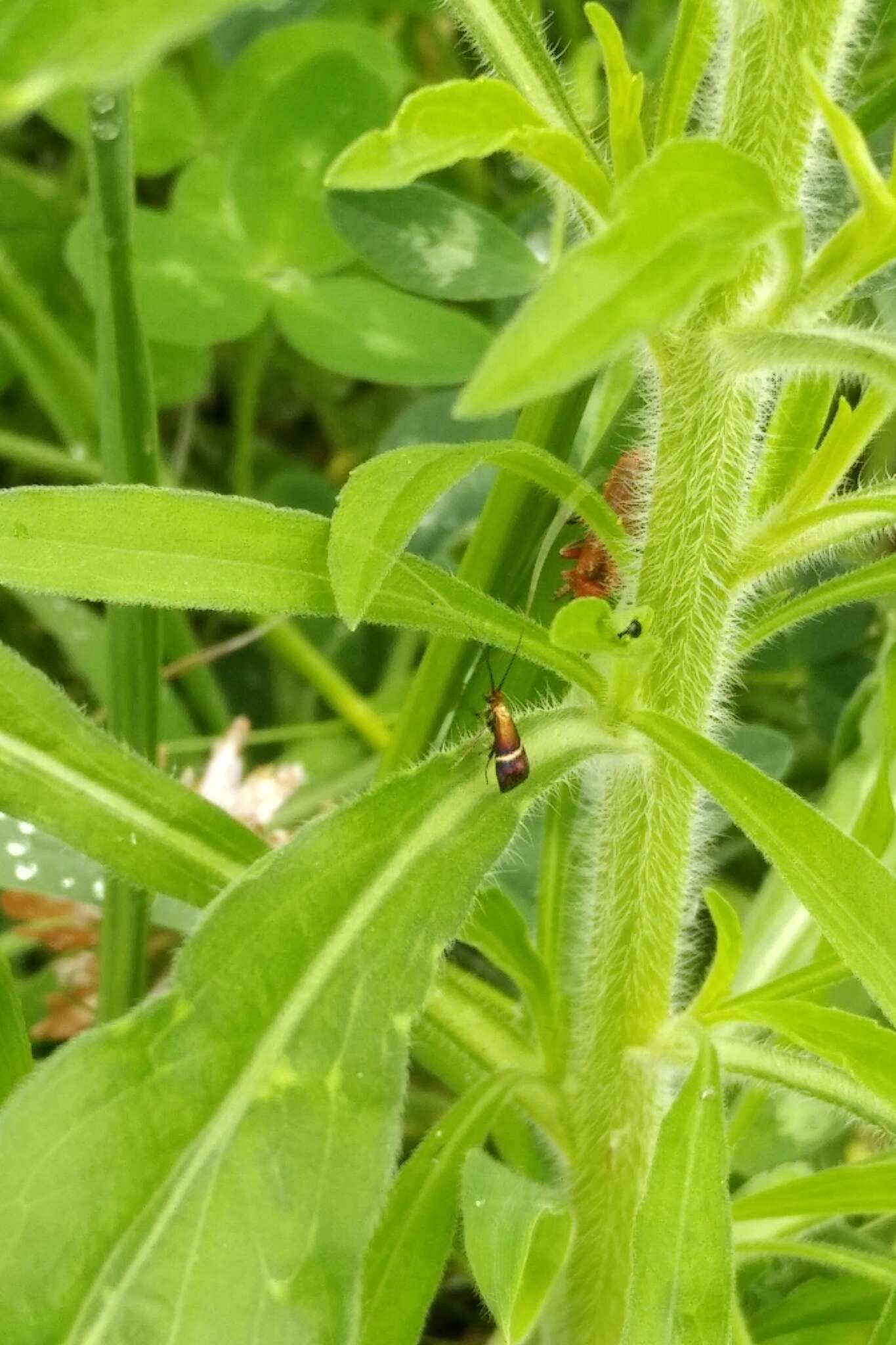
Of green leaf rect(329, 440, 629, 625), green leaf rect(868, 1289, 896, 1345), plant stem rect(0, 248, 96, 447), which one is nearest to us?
green leaf rect(329, 440, 629, 625)

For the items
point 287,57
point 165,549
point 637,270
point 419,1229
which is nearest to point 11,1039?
point 419,1229

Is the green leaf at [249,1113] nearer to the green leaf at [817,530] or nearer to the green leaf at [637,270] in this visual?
the green leaf at [817,530]

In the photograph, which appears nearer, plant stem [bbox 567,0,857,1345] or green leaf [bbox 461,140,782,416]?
green leaf [bbox 461,140,782,416]

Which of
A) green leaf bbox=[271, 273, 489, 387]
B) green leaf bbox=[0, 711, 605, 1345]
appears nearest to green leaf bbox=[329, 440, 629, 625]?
green leaf bbox=[0, 711, 605, 1345]

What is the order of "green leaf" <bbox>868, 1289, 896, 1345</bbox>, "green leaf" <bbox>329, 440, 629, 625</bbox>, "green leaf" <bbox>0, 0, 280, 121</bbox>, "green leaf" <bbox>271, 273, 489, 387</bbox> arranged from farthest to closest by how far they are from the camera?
"green leaf" <bbox>271, 273, 489, 387</bbox> → "green leaf" <bbox>868, 1289, 896, 1345</bbox> → "green leaf" <bbox>329, 440, 629, 625</bbox> → "green leaf" <bbox>0, 0, 280, 121</bbox>

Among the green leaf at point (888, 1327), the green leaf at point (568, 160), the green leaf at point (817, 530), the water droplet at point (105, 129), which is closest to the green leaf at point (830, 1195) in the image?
the green leaf at point (888, 1327)

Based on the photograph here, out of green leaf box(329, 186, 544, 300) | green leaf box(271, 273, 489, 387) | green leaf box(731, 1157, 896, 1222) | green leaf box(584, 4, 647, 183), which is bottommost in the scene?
green leaf box(731, 1157, 896, 1222)

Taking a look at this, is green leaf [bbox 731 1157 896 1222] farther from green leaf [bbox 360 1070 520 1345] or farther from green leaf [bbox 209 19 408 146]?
green leaf [bbox 209 19 408 146]
